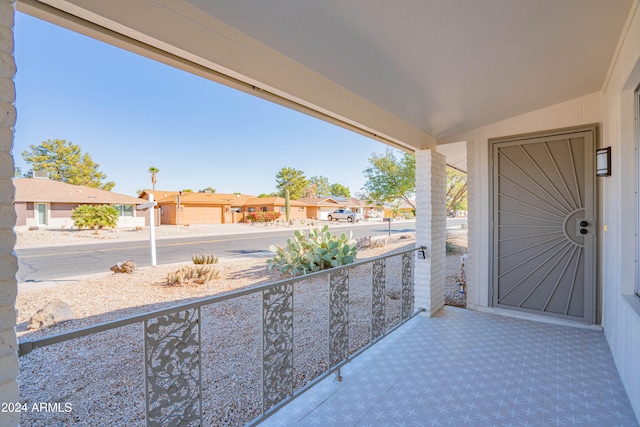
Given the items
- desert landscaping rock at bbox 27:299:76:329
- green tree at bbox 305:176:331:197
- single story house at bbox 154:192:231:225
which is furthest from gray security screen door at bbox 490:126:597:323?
green tree at bbox 305:176:331:197

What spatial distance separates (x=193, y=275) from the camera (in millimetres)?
6848

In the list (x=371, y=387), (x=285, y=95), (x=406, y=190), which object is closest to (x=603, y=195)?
(x=371, y=387)

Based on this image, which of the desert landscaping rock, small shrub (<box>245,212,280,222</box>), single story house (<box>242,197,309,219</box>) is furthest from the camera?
single story house (<box>242,197,309,219</box>)

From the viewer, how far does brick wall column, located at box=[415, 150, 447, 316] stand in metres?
3.88

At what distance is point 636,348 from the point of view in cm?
190

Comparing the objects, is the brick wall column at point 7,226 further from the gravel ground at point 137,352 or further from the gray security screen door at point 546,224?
the gray security screen door at point 546,224

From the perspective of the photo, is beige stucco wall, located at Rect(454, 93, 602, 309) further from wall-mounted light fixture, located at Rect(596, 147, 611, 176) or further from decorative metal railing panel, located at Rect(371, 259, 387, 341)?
decorative metal railing panel, located at Rect(371, 259, 387, 341)

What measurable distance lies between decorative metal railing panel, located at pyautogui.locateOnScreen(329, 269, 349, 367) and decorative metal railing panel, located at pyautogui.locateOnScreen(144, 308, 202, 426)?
113cm

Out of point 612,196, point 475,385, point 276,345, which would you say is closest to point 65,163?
point 276,345

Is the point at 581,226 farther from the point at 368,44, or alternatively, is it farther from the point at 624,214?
the point at 368,44

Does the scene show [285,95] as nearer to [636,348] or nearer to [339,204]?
[636,348]

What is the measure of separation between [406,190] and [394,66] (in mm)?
10772

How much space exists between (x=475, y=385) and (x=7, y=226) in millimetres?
2882

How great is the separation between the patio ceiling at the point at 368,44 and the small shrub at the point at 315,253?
13.4 feet
